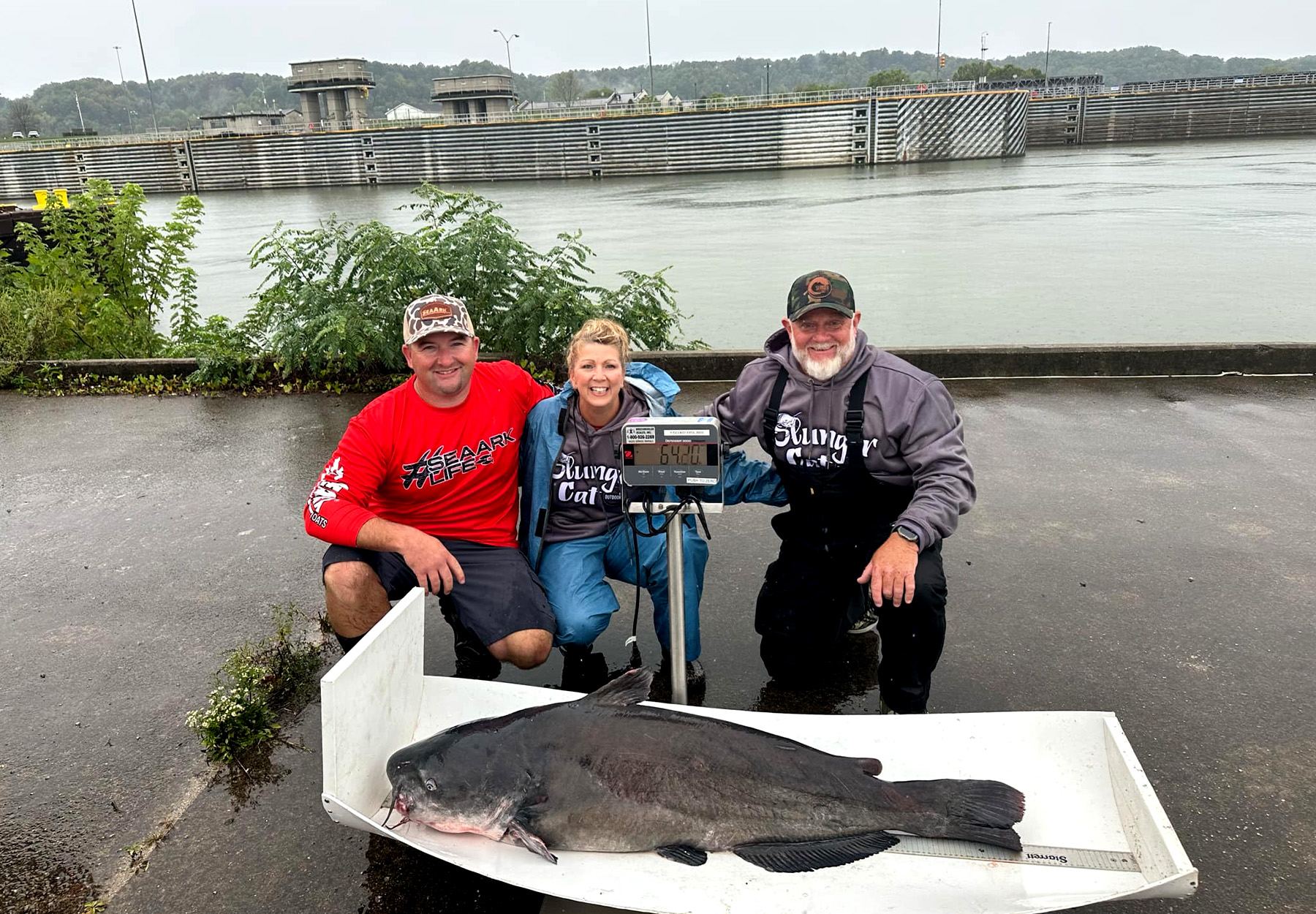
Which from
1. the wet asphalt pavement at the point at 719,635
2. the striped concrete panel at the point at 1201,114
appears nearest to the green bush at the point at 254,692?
the wet asphalt pavement at the point at 719,635

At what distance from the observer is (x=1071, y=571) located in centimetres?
436

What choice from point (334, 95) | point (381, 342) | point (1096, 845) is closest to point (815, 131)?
point (334, 95)

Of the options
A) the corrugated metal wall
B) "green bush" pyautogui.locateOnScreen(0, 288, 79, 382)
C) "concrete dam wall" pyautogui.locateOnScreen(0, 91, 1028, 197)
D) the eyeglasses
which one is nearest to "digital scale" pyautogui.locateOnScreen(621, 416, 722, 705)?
the eyeglasses

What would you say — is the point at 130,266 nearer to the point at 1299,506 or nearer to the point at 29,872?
the point at 29,872

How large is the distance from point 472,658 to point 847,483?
5.36 ft

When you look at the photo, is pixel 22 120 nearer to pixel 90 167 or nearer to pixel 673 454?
pixel 90 167

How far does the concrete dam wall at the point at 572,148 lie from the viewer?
7169 cm

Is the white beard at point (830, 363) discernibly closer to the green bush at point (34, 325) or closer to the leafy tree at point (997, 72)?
the green bush at point (34, 325)

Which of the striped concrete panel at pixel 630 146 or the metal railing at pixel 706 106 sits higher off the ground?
the metal railing at pixel 706 106

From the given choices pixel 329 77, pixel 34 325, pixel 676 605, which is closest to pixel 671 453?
pixel 676 605

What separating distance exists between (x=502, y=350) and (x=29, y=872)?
5673 mm

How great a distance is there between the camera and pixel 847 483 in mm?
3297

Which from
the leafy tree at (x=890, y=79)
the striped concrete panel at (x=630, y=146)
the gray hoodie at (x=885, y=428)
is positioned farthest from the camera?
the leafy tree at (x=890, y=79)

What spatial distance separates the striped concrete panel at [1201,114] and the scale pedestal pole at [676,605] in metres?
96.1
